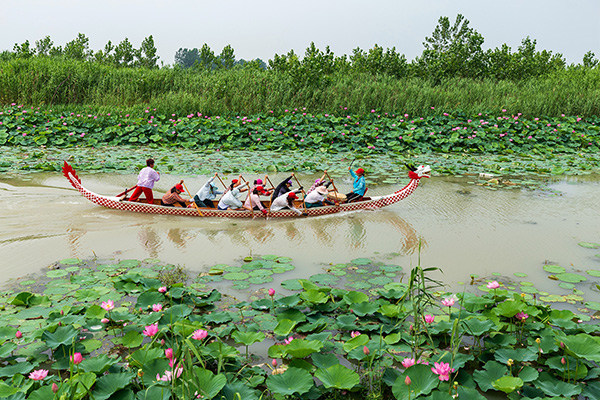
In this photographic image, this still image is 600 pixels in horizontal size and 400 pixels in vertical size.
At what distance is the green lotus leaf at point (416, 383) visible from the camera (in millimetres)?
2787

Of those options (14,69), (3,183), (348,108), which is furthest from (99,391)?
(14,69)

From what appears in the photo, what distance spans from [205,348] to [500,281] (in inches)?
131


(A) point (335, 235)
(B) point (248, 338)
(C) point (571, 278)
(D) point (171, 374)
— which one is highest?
(D) point (171, 374)

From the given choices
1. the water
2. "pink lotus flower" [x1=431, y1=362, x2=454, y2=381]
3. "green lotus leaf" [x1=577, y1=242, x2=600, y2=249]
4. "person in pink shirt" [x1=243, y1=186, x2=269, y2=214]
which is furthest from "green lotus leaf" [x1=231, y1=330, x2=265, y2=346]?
"green lotus leaf" [x1=577, y1=242, x2=600, y2=249]

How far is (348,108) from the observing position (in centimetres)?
1680

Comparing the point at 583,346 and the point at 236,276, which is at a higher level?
the point at 583,346

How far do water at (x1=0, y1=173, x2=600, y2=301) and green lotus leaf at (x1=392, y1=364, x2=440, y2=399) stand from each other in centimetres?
212

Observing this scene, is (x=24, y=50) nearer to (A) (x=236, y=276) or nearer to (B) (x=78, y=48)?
(B) (x=78, y=48)

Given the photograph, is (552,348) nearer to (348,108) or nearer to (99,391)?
(99,391)

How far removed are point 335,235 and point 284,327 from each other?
11.1 ft

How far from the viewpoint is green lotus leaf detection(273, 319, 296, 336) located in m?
3.51

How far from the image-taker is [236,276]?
4961mm

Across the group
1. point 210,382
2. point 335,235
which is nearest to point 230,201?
point 335,235

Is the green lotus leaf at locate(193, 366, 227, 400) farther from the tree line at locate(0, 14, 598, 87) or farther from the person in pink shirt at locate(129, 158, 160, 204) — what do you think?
the tree line at locate(0, 14, 598, 87)
